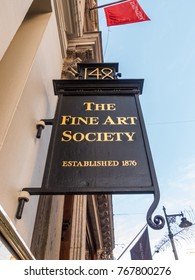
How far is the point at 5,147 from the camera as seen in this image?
7.30 feet

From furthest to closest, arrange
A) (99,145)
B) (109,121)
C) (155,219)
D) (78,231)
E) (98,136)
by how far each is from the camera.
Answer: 1. (78,231)
2. (109,121)
3. (98,136)
4. (99,145)
5. (155,219)

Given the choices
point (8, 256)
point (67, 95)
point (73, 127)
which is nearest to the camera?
point (8, 256)

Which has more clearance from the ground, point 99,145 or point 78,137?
point 78,137

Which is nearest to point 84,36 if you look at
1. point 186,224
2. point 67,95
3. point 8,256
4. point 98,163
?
point 67,95

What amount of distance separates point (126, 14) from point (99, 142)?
7.05 meters

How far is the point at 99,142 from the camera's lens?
259 centimetres

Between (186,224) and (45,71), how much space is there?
11.5 meters

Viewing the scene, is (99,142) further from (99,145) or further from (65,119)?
(65,119)

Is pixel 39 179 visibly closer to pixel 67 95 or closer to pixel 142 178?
pixel 67 95

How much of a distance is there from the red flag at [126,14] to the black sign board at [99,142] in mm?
5469

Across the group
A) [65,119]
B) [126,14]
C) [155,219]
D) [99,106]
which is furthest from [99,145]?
[126,14]

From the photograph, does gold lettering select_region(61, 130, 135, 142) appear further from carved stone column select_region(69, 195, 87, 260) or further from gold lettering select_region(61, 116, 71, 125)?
carved stone column select_region(69, 195, 87, 260)

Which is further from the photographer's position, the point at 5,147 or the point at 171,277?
the point at 5,147

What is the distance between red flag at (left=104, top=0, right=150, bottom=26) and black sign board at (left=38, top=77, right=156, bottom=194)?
547 cm
